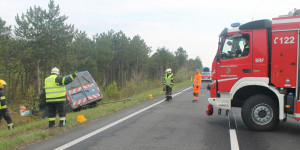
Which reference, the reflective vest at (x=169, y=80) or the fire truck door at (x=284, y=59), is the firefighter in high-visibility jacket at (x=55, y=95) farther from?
the reflective vest at (x=169, y=80)

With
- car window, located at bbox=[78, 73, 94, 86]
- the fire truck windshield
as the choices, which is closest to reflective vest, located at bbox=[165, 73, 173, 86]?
car window, located at bbox=[78, 73, 94, 86]

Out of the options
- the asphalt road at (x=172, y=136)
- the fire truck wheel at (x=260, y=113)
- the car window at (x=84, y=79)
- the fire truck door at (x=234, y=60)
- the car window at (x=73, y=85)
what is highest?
the fire truck door at (x=234, y=60)

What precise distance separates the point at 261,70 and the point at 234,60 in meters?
0.73

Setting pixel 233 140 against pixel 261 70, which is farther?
pixel 261 70

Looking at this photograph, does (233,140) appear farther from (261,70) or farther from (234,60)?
(234,60)

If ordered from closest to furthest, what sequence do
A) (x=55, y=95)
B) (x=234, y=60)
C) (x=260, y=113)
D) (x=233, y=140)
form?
(x=233, y=140)
(x=260, y=113)
(x=234, y=60)
(x=55, y=95)

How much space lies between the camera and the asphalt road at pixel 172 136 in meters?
5.12

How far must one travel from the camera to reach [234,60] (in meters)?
6.82

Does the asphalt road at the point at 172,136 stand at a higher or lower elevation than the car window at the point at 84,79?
lower

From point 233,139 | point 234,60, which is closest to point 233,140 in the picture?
point 233,139

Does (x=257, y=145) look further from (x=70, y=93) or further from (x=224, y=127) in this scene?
(x=70, y=93)

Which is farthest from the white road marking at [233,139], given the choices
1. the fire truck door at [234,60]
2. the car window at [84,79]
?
the car window at [84,79]

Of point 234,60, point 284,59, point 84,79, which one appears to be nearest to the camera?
point 284,59

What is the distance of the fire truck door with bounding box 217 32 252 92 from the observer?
660cm
